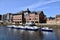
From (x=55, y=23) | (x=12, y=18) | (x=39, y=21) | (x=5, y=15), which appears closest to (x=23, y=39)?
(x=55, y=23)

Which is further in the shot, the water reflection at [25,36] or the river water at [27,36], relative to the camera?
the river water at [27,36]

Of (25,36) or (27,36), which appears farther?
(27,36)

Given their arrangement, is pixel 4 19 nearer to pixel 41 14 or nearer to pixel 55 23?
pixel 41 14

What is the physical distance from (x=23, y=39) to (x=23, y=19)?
332ft

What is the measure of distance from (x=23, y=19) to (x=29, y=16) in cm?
722

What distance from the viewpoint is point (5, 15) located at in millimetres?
168000

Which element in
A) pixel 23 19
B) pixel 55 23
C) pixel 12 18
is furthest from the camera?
pixel 12 18

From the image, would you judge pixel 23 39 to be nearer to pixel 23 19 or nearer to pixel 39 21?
pixel 39 21

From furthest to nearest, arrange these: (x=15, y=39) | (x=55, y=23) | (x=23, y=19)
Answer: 1. (x=23, y=19)
2. (x=55, y=23)
3. (x=15, y=39)

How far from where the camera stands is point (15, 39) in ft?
140

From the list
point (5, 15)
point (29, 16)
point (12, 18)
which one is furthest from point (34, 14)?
point (5, 15)

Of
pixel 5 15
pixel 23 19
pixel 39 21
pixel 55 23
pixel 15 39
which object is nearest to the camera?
pixel 15 39

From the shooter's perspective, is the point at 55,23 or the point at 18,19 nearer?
the point at 55,23

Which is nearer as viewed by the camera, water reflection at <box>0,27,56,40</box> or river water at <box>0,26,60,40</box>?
water reflection at <box>0,27,56,40</box>
